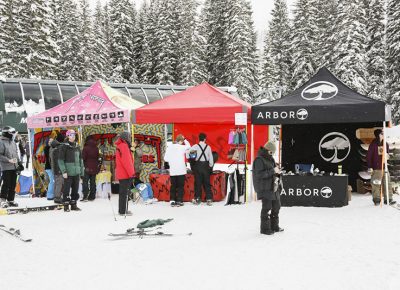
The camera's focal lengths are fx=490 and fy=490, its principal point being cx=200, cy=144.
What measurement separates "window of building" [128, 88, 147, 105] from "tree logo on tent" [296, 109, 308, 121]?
53.9 feet

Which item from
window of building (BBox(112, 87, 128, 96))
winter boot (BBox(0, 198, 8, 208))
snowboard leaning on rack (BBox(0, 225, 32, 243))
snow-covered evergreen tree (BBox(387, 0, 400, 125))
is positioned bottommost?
snowboard leaning on rack (BBox(0, 225, 32, 243))

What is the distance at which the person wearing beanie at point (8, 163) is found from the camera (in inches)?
443

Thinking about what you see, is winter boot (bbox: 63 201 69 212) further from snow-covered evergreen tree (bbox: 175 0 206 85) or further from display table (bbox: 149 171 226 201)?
snow-covered evergreen tree (bbox: 175 0 206 85)

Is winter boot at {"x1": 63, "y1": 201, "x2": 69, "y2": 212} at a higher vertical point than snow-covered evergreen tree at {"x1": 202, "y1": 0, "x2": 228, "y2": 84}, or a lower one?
lower

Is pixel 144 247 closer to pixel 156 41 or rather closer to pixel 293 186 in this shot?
pixel 293 186

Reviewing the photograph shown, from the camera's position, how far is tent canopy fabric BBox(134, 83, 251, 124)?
39.3 feet

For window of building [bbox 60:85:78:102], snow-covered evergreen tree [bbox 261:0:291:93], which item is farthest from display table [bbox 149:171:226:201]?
snow-covered evergreen tree [bbox 261:0:291:93]

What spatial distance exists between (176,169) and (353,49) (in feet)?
92.3

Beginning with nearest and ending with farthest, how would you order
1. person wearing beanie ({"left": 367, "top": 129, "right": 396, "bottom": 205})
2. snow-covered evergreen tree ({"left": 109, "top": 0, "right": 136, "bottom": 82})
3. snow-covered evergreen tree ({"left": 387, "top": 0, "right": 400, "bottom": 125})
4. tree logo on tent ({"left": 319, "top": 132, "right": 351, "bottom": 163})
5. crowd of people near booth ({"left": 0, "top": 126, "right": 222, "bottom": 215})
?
crowd of people near booth ({"left": 0, "top": 126, "right": 222, "bottom": 215}), person wearing beanie ({"left": 367, "top": 129, "right": 396, "bottom": 205}), tree logo on tent ({"left": 319, "top": 132, "right": 351, "bottom": 163}), snow-covered evergreen tree ({"left": 387, "top": 0, "right": 400, "bottom": 125}), snow-covered evergreen tree ({"left": 109, "top": 0, "right": 136, "bottom": 82})

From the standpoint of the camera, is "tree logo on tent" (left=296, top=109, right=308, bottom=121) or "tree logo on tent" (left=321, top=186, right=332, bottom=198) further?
"tree logo on tent" (left=296, top=109, right=308, bottom=121)

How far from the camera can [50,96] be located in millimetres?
24484

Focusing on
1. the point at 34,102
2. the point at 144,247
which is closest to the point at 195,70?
the point at 34,102

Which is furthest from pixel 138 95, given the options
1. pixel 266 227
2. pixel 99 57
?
pixel 266 227

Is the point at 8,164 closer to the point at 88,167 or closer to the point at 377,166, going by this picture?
the point at 88,167
